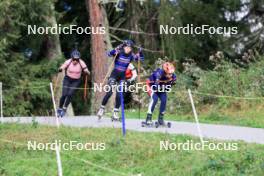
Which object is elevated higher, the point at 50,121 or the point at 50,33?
the point at 50,33

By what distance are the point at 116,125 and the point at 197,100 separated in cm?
588

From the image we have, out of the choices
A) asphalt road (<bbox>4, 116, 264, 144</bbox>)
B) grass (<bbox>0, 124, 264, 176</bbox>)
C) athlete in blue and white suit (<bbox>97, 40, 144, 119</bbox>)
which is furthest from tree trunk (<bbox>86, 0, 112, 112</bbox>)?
grass (<bbox>0, 124, 264, 176</bbox>)

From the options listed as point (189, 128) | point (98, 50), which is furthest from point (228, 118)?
point (98, 50)

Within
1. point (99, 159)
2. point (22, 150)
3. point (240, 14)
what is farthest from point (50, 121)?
point (240, 14)

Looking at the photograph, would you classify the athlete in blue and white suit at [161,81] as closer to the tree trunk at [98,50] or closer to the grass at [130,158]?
the grass at [130,158]

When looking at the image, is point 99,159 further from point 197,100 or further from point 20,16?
point 20,16

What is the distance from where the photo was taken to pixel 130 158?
11680mm

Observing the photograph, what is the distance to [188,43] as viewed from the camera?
2680 cm

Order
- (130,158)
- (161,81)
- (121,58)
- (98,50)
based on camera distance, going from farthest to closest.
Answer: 1. (98,50)
2. (121,58)
3. (161,81)
4. (130,158)

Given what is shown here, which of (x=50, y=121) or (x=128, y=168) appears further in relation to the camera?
(x=50, y=121)

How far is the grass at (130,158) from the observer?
34.6 feet

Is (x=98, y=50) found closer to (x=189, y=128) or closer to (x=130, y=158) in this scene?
(x=189, y=128)

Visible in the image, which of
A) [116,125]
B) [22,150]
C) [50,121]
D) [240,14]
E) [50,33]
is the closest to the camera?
[22,150]

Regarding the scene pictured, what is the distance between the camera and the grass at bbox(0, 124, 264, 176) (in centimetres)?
1055
